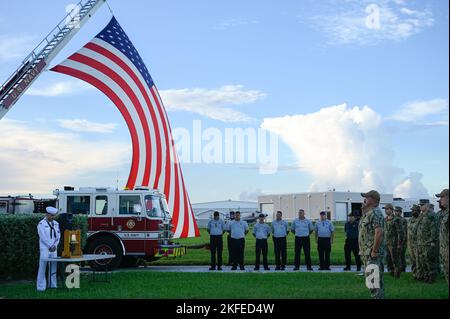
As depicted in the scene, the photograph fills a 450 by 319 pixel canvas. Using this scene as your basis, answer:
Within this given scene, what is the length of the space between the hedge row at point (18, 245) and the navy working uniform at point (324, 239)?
780 centimetres

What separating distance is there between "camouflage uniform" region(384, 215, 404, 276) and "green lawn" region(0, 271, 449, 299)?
0.41 meters

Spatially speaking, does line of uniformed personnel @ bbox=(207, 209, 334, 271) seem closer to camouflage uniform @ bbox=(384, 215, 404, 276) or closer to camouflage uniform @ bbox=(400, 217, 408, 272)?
camouflage uniform @ bbox=(384, 215, 404, 276)

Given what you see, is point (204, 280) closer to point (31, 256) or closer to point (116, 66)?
point (31, 256)

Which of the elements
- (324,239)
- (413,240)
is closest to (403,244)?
(413,240)

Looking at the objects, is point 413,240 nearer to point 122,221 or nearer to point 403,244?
point 403,244

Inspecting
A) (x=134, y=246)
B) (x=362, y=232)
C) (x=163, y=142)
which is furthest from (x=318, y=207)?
(x=362, y=232)

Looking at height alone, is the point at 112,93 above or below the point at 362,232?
above

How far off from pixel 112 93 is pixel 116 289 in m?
11.0

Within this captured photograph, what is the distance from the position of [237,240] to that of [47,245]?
6.17 metres
